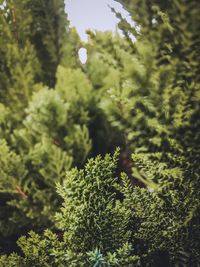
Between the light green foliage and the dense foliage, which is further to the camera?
the light green foliage

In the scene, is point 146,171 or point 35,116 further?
point 35,116

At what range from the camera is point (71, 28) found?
199 inches

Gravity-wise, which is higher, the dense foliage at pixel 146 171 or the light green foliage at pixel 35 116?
the light green foliage at pixel 35 116

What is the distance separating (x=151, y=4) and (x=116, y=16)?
0.32 m

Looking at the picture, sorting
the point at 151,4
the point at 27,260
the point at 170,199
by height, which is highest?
the point at 151,4

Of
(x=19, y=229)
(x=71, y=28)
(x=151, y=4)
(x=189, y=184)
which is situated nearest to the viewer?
(x=151, y=4)

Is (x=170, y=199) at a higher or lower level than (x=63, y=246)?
higher

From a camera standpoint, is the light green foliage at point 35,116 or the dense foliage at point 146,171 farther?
the light green foliage at point 35,116

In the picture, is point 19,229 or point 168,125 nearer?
point 168,125

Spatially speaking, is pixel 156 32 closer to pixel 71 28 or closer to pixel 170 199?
pixel 170 199

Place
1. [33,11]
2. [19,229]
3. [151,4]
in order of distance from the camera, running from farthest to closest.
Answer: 1. [33,11]
2. [19,229]
3. [151,4]

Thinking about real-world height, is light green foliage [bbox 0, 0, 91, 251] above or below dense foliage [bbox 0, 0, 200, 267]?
above

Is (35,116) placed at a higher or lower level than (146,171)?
higher

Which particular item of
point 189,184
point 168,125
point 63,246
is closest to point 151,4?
point 168,125
